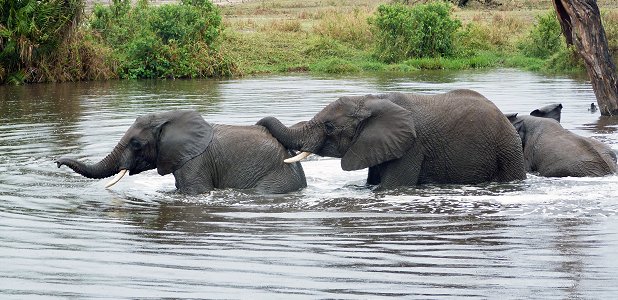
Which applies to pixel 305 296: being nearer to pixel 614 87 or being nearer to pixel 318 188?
pixel 318 188

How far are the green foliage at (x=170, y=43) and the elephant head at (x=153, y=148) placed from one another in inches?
732

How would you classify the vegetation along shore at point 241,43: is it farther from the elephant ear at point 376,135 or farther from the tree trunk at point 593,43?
the elephant ear at point 376,135

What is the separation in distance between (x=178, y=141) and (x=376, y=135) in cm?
206

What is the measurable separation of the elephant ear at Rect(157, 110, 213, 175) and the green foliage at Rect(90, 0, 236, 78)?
18.6 metres

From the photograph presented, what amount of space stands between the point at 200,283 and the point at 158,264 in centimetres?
75

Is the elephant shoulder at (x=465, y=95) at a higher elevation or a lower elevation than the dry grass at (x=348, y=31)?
higher

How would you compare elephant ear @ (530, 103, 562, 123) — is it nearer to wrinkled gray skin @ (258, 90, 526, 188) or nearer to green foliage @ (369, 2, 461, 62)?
wrinkled gray skin @ (258, 90, 526, 188)

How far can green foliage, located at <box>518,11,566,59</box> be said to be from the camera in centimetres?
3456

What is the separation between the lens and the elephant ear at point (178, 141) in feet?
39.8

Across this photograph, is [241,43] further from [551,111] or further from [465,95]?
[465,95]

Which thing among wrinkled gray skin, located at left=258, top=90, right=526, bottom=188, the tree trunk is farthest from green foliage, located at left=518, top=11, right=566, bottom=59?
wrinkled gray skin, located at left=258, top=90, right=526, bottom=188

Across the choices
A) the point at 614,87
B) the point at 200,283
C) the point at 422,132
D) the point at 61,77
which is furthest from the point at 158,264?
the point at 61,77

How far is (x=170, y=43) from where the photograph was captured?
3095cm

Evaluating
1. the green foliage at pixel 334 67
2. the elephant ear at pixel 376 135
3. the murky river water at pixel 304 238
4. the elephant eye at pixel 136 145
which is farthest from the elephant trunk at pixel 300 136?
the green foliage at pixel 334 67
